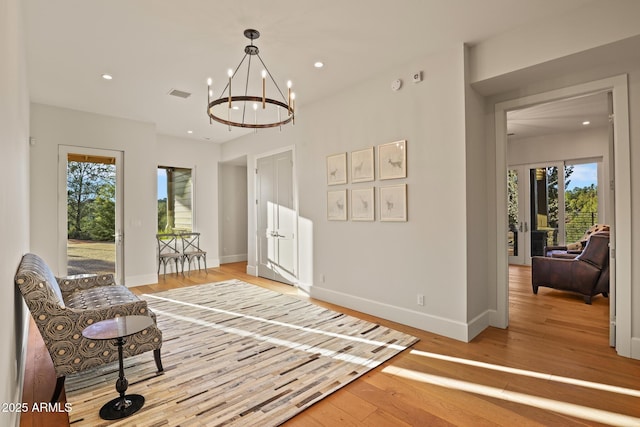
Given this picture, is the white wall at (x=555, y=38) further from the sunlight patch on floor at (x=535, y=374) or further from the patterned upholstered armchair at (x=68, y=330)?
the patterned upholstered armchair at (x=68, y=330)

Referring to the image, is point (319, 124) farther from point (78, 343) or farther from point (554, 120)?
point (554, 120)

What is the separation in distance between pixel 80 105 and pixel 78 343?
443cm

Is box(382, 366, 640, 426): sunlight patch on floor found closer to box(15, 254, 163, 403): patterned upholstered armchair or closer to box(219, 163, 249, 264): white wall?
box(15, 254, 163, 403): patterned upholstered armchair

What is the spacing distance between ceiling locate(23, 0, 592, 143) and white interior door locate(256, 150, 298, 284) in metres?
1.92

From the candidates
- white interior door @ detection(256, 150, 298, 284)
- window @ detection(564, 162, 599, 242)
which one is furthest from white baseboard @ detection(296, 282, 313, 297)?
window @ detection(564, 162, 599, 242)

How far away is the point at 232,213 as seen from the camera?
28.3 ft

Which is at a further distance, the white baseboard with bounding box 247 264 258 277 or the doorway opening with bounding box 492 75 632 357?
the white baseboard with bounding box 247 264 258 277

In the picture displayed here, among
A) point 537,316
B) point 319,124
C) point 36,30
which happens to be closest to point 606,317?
point 537,316

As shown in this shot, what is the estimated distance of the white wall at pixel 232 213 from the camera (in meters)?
8.44

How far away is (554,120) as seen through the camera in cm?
615

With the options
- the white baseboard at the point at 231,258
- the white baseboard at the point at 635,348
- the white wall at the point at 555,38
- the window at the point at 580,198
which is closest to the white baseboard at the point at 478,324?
the white baseboard at the point at 635,348

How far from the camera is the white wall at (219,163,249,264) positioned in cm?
844

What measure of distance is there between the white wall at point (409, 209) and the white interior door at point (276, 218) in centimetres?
81

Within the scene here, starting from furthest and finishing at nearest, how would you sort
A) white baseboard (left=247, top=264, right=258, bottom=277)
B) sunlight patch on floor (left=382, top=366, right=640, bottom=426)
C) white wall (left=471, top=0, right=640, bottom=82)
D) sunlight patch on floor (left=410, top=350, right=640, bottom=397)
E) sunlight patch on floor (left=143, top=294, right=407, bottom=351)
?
white baseboard (left=247, top=264, right=258, bottom=277) < sunlight patch on floor (left=143, top=294, right=407, bottom=351) < white wall (left=471, top=0, right=640, bottom=82) < sunlight patch on floor (left=410, top=350, right=640, bottom=397) < sunlight patch on floor (left=382, top=366, right=640, bottom=426)
